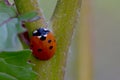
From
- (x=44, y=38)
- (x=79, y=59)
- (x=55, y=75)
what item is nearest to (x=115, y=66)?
(x=79, y=59)

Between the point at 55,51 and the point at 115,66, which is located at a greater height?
the point at 55,51

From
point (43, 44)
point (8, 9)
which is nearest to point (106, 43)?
point (43, 44)

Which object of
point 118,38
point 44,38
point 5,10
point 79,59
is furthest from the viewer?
point 118,38

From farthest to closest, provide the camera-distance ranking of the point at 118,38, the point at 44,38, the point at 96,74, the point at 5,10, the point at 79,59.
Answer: the point at 118,38
the point at 96,74
the point at 79,59
the point at 44,38
the point at 5,10

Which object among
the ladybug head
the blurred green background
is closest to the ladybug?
the ladybug head

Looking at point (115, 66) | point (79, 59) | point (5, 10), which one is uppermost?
point (5, 10)

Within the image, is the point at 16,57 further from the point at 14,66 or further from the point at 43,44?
the point at 43,44

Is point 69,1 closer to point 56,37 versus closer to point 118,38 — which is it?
point 56,37
